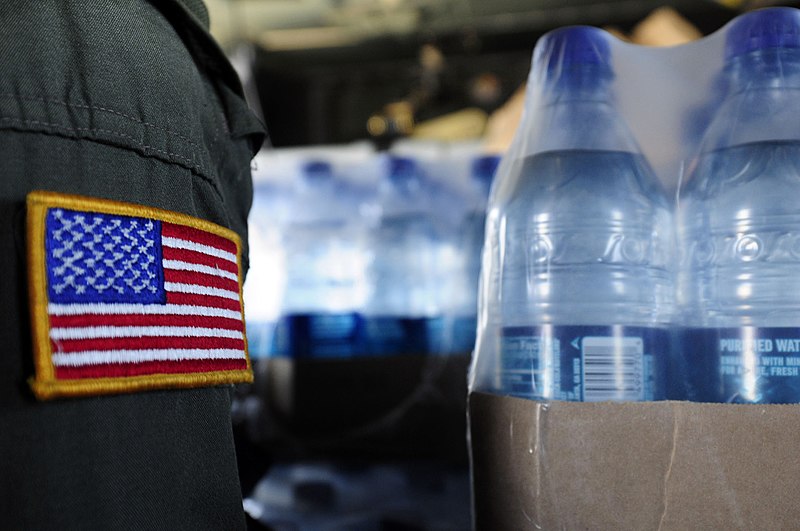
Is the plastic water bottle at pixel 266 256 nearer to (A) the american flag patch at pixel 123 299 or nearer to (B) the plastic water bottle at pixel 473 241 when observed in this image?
(B) the plastic water bottle at pixel 473 241

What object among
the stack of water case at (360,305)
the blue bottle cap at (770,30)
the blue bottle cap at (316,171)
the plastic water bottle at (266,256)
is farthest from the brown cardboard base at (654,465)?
the plastic water bottle at (266,256)

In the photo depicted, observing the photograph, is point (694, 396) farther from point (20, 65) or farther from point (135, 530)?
point (20, 65)

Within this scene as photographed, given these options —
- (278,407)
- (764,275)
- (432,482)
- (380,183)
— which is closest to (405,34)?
(380,183)

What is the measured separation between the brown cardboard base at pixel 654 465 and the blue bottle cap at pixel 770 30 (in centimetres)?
36

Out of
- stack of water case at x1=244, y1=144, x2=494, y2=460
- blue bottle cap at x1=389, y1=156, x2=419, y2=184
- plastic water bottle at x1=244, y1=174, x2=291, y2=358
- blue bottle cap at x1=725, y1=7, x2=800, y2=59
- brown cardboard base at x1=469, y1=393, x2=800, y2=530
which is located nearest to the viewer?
brown cardboard base at x1=469, y1=393, x2=800, y2=530

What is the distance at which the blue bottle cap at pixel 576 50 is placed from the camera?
712mm

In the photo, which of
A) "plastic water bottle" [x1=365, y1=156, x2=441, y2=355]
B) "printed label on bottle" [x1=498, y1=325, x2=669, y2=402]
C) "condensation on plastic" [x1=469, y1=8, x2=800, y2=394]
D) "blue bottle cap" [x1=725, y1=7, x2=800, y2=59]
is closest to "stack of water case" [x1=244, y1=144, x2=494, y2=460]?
"plastic water bottle" [x1=365, y1=156, x2=441, y2=355]

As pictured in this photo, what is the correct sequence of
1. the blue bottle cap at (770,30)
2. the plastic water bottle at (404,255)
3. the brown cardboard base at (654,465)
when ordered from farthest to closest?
the plastic water bottle at (404,255)
the blue bottle cap at (770,30)
the brown cardboard base at (654,465)

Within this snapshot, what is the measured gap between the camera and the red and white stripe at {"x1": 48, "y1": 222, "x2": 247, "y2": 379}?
384 millimetres

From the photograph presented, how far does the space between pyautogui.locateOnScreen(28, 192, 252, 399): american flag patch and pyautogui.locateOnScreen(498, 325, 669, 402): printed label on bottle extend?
27cm

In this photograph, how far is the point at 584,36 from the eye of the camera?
71cm

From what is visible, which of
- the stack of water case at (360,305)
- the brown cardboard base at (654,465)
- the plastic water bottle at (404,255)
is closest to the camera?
the brown cardboard base at (654,465)

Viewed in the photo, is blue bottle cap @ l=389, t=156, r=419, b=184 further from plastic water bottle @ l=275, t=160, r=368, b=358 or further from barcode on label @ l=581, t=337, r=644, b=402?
barcode on label @ l=581, t=337, r=644, b=402

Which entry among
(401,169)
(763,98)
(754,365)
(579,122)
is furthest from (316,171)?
(754,365)
